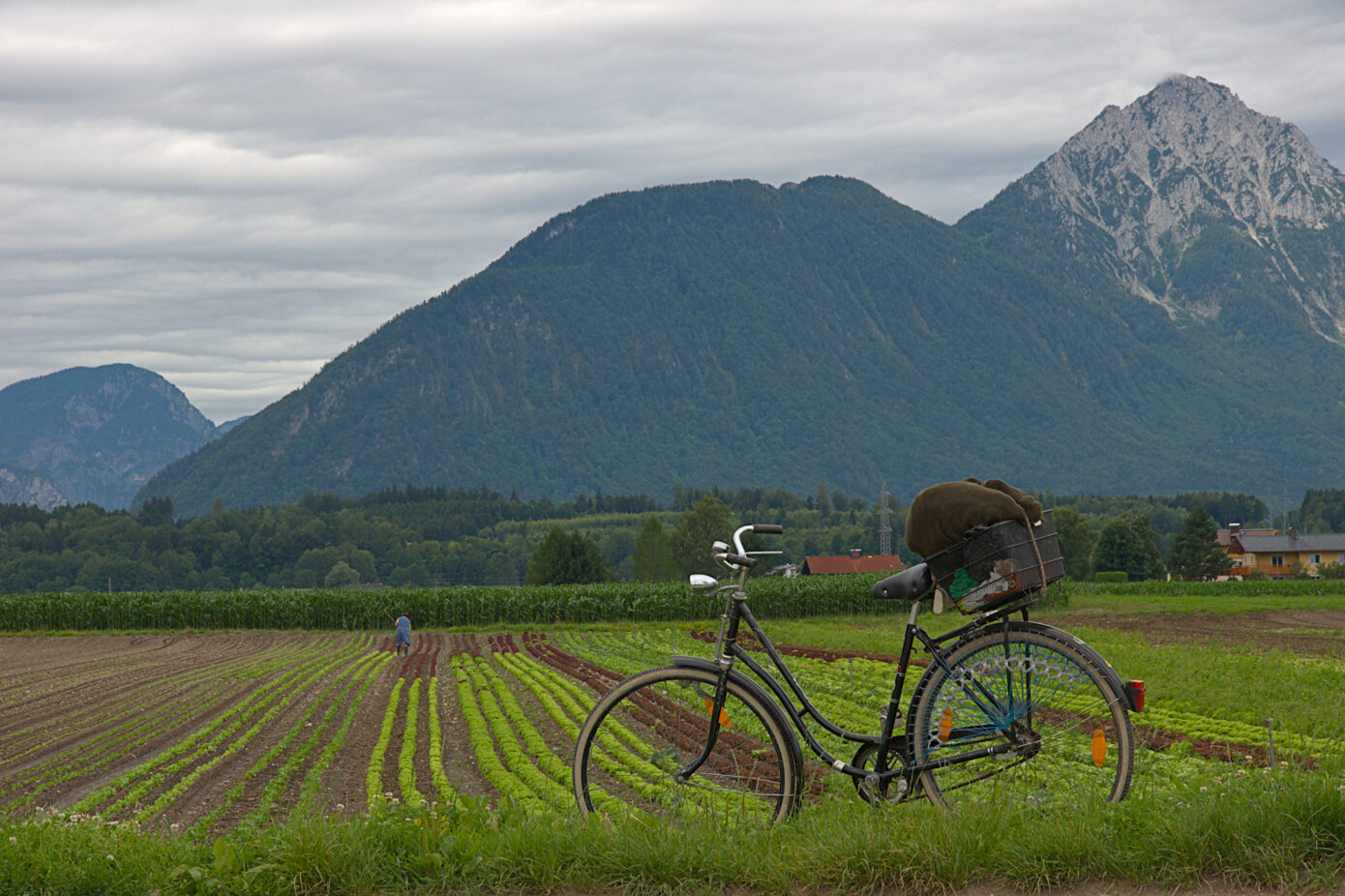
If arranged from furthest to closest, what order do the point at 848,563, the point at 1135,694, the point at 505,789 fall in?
the point at 848,563
the point at 505,789
the point at 1135,694

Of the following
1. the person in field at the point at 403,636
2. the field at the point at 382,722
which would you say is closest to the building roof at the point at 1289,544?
the field at the point at 382,722

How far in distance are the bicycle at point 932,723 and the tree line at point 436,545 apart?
7572 cm

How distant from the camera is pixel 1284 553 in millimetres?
99812

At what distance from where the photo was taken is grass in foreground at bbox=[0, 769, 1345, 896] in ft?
13.4

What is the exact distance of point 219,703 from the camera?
19516 millimetres

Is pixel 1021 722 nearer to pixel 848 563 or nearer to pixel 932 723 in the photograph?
pixel 932 723

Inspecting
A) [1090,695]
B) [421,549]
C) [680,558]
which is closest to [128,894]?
[1090,695]

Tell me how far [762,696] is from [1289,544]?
368 ft

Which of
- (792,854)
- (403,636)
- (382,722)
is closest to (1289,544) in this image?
(403,636)

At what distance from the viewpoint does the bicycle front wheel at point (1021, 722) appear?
493 centimetres

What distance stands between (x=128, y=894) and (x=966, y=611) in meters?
3.89

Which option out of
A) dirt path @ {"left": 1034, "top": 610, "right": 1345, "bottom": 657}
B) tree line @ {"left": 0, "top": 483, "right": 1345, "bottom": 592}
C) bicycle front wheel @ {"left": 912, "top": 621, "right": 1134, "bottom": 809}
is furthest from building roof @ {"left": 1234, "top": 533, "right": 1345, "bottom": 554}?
bicycle front wheel @ {"left": 912, "top": 621, "right": 1134, "bottom": 809}

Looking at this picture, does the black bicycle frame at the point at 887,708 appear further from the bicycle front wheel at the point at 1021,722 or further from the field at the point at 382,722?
the field at the point at 382,722

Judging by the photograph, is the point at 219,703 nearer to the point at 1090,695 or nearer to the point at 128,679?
the point at 128,679
